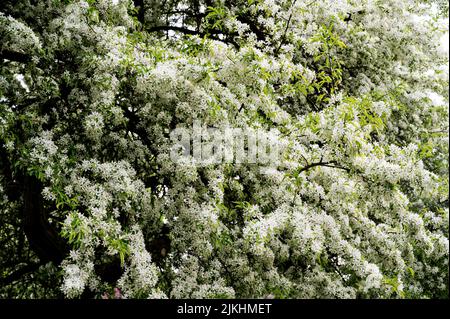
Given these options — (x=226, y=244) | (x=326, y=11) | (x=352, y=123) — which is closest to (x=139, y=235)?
(x=226, y=244)

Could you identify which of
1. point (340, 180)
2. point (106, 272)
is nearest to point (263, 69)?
point (340, 180)

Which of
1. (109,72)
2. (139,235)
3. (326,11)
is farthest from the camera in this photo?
(326,11)

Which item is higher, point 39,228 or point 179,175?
point 179,175

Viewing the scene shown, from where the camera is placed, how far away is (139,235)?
4.76 m

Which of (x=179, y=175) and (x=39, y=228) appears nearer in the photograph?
(x=179, y=175)

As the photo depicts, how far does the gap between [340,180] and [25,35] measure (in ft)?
13.4

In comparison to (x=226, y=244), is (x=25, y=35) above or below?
above

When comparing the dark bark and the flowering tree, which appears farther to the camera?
the dark bark

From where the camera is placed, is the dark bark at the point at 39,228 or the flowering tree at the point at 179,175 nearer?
the flowering tree at the point at 179,175
